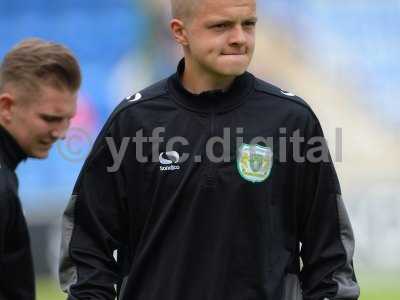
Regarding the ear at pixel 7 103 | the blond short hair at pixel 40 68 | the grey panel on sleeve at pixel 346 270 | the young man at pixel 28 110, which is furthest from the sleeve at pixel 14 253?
the grey panel on sleeve at pixel 346 270

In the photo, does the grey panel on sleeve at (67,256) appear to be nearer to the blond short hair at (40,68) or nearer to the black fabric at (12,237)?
the black fabric at (12,237)

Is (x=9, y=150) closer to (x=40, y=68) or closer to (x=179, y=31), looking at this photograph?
(x=40, y=68)

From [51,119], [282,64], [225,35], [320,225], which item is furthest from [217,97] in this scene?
[282,64]

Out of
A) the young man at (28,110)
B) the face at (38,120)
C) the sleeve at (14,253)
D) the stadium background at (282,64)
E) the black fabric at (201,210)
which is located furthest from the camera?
the stadium background at (282,64)

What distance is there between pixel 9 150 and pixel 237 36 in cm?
95

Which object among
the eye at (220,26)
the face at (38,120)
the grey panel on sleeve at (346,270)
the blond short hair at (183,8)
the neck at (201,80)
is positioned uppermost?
the blond short hair at (183,8)

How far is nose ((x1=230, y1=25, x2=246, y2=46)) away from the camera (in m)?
3.54

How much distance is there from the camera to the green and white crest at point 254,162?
353cm

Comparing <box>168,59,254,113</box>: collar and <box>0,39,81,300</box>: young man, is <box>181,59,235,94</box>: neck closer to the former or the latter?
<box>168,59,254,113</box>: collar

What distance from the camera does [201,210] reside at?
11.5ft

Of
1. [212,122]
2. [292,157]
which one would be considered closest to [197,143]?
[212,122]

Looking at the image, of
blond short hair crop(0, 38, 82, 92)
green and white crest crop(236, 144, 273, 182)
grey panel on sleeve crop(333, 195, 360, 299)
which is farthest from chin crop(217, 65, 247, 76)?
blond short hair crop(0, 38, 82, 92)

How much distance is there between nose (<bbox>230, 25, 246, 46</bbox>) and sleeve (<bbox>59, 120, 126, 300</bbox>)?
53 centimetres

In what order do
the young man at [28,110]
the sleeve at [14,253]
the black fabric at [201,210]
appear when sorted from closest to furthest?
the black fabric at [201,210] → the sleeve at [14,253] → the young man at [28,110]
